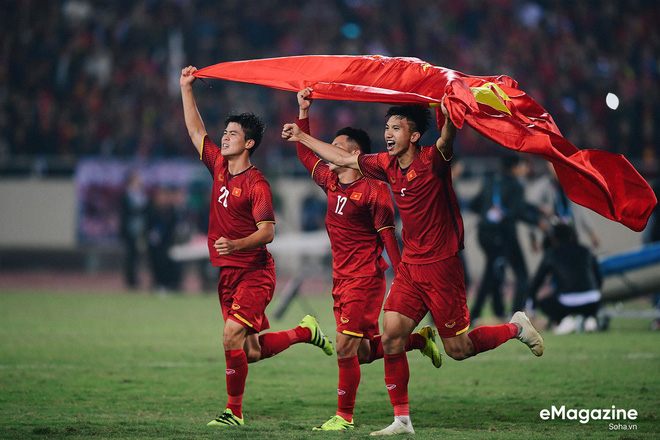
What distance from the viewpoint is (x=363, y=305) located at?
6.20 metres

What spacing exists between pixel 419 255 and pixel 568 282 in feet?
19.0

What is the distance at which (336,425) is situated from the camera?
5828mm

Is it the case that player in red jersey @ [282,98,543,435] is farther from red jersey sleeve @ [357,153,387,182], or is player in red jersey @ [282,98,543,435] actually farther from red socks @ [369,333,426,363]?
red socks @ [369,333,426,363]

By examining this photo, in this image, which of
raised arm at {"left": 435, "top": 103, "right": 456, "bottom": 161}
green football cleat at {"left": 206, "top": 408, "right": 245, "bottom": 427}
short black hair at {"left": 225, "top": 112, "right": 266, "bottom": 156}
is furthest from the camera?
short black hair at {"left": 225, "top": 112, "right": 266, "bottom": 156}

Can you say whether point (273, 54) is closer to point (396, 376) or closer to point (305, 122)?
point (305, 122)

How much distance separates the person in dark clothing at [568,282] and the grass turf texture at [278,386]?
39 cm

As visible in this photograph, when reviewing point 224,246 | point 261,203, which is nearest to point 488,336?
point 261,203

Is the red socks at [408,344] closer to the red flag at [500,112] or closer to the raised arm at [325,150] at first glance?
the raised arm at [325,150]

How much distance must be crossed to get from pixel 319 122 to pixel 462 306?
1643 cm

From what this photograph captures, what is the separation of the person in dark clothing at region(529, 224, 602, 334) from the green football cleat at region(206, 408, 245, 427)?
6136 millimetres

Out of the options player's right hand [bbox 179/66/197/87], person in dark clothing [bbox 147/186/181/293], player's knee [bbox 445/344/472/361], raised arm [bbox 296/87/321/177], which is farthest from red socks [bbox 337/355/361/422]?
person in dark clothing [bbox 147/186/181/293]

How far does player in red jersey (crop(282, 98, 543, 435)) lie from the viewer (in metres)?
5.80

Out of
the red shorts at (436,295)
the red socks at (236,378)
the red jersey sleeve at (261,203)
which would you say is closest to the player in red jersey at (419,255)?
the red shorts at (436,295)

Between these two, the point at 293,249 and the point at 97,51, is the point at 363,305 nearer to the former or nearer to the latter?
the point at 293,249
